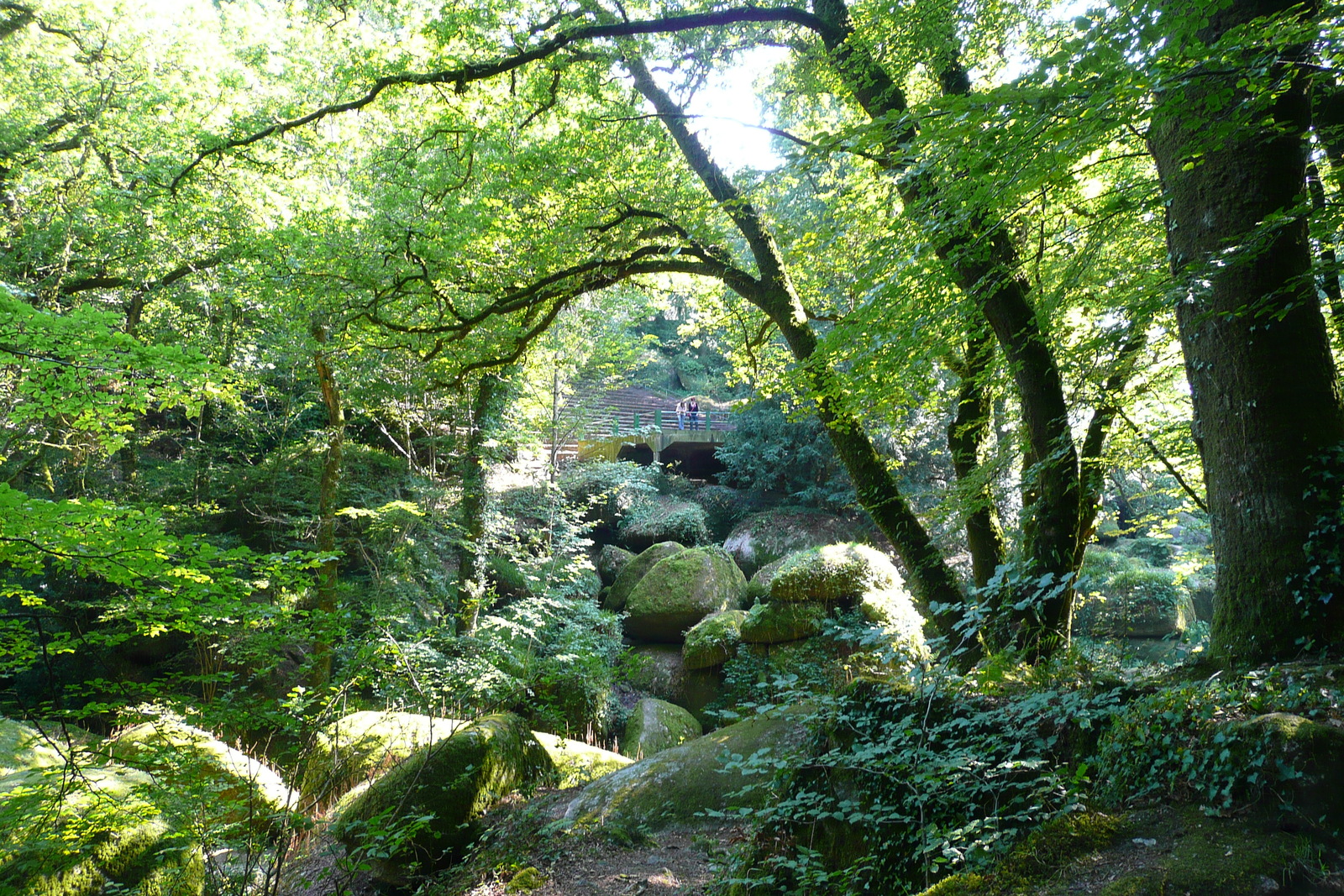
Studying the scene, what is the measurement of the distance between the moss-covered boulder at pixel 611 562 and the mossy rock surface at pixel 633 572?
1.31ft

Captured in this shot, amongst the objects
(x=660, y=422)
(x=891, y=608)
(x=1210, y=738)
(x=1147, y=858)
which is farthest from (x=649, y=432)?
(x=1147, y=858)

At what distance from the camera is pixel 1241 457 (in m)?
3.03

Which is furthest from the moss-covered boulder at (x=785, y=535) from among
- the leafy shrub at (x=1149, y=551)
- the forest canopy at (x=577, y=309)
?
the leafy shrub at (x=1149, y=551)

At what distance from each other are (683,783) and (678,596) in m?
6.39

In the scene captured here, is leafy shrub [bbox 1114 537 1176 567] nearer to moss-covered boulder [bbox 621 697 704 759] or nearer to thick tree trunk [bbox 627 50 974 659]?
moss-covered boulder [bbox 621 697 704 759]

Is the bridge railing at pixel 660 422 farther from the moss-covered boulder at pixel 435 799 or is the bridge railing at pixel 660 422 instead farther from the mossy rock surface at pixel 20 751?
the mossy rock surface at pixel 20 751

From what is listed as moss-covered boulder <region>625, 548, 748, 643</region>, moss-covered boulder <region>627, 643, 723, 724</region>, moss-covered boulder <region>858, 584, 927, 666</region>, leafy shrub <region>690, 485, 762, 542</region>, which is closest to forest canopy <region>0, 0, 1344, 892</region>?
moss-covered boulder <region>625, 548, 748, 643</region>

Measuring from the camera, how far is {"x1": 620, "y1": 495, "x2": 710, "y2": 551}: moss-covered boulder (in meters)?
13.8

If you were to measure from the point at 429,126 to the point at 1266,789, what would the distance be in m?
7.36

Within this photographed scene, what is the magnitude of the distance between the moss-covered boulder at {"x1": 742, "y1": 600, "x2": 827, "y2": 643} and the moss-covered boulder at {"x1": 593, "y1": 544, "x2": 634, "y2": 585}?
142 inches

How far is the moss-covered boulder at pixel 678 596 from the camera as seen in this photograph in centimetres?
1135

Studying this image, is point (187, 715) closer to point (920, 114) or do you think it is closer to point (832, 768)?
point (832, 768)

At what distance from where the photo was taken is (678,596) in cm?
1140

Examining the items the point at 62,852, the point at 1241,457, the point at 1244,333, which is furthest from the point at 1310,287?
the point at 62,852
